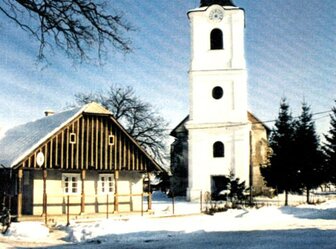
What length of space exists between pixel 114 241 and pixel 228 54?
89.6ft

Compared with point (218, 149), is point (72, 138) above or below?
above

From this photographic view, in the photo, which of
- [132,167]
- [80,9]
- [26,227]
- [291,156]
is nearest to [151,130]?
[291,156]

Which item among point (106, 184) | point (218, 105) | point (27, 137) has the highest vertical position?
point (218, 105)

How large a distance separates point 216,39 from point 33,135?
19.8 meters

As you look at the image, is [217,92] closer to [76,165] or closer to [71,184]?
[71,184]

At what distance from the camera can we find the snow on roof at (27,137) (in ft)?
79.5

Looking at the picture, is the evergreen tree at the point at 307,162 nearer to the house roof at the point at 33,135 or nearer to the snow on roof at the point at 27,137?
the house roof at the point at 33,135

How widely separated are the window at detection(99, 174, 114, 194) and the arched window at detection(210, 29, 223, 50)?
1734 cm

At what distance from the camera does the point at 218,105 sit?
39344mm

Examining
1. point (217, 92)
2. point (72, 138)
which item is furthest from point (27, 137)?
point (217, 92)

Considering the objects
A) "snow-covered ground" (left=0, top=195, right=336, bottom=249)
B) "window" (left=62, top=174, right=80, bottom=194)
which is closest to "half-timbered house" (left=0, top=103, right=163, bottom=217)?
"window" (left=62, top=174, right=80, bottom=194)

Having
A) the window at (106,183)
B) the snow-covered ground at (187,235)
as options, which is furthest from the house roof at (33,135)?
the snow-covered ground at (187,235)

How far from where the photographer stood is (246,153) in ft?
127

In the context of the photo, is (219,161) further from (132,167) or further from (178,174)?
(132,167)
